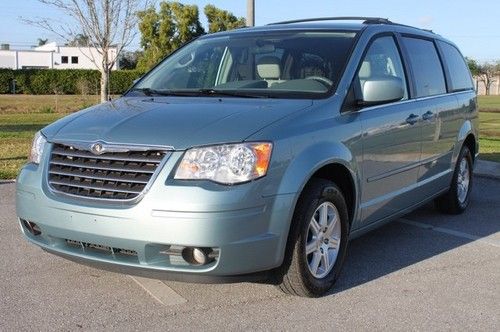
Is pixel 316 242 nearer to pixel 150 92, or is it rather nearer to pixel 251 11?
pixel 150 92

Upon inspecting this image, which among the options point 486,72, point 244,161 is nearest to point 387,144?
point 244,161

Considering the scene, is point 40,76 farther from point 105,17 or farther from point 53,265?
point 53,265

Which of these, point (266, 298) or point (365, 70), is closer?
point (266, 298)

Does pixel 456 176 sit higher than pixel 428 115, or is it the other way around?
pixel 428 115

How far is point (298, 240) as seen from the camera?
404 cm

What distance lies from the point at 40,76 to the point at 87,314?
5061 cm

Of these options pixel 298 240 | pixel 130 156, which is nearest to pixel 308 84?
pixel 298 240

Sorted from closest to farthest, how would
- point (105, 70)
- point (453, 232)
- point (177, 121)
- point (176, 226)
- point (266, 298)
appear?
point (176, 226)
point (177, 121)
point (266, 298)
point (453, 232)
point (105, 70)

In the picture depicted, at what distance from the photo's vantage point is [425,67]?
20.0 feet

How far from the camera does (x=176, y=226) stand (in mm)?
3604

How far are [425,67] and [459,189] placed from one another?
1.62 metres

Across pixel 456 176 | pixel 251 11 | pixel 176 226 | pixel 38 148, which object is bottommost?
pixel 456 176

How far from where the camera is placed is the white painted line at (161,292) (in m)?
4.20

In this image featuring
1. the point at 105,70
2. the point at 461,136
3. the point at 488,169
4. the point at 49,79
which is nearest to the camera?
the point at 461,136
